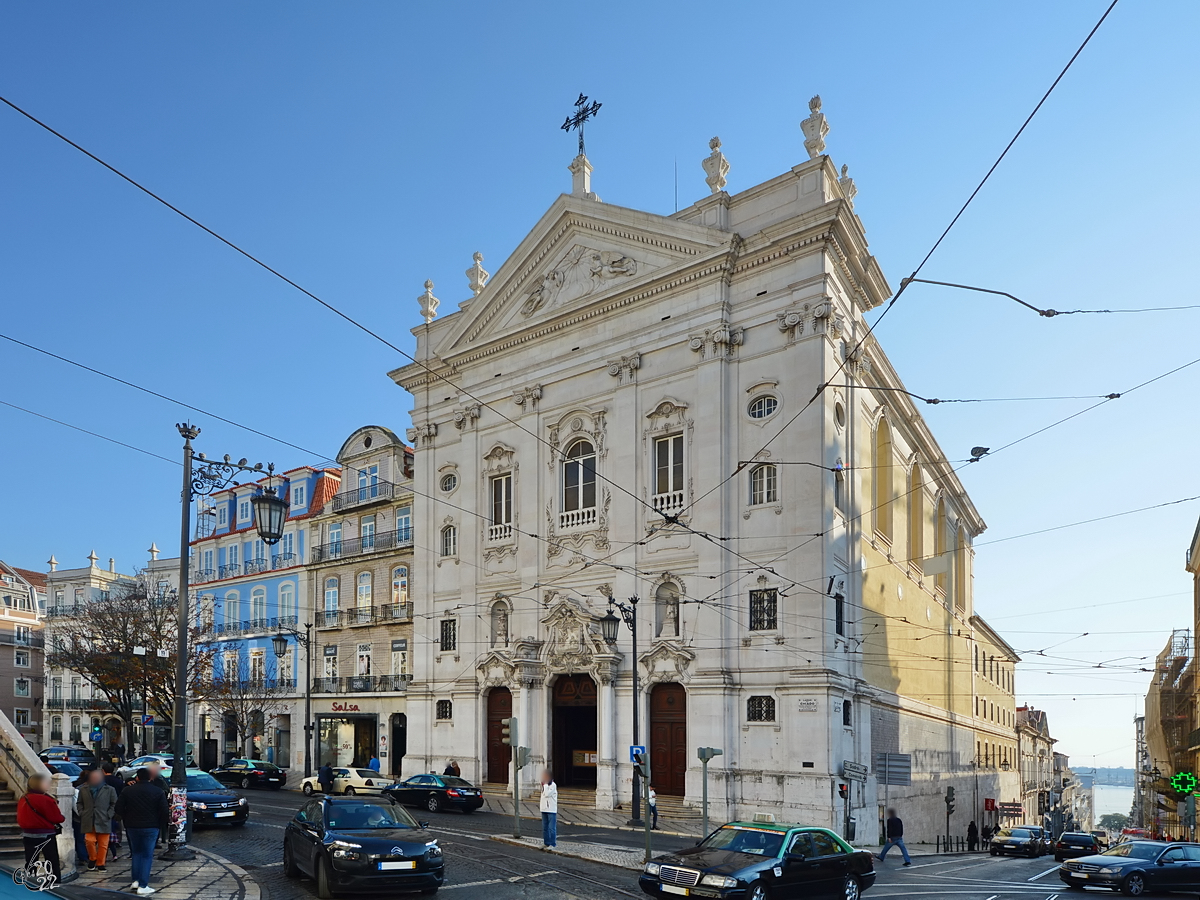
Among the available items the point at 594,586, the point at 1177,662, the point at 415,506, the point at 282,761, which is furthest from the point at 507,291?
the point at 1177,662

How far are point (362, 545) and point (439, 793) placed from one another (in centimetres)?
1947

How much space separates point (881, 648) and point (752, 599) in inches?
296

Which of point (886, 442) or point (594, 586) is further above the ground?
point (886, 442)

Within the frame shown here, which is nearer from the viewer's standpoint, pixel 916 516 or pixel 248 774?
pixel 248 774

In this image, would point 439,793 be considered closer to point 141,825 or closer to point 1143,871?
point 141,825

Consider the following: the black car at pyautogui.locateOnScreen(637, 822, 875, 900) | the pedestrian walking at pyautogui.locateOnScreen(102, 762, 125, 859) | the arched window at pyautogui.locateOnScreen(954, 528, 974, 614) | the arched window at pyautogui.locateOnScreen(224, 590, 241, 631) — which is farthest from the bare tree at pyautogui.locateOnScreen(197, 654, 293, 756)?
the black car at pyautogui.locateOnScreen(637, 822, 875, 900)

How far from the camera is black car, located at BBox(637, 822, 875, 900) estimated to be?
1405cm

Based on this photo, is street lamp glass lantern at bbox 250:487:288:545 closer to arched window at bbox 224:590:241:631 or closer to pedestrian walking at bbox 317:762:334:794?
pedestrian walking at bbox 317:762:334:794

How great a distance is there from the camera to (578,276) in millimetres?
38188

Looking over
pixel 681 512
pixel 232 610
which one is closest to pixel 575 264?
pixel 681 512

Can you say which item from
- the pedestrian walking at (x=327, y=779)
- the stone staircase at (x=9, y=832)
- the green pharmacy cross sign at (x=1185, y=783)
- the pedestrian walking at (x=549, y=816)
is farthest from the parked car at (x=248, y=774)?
the green pharmacy cross sign at (x=1185, y=783)

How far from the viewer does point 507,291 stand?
40.2 m

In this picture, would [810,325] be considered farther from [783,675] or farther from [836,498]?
[783,675]

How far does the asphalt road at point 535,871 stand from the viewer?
15.6m
